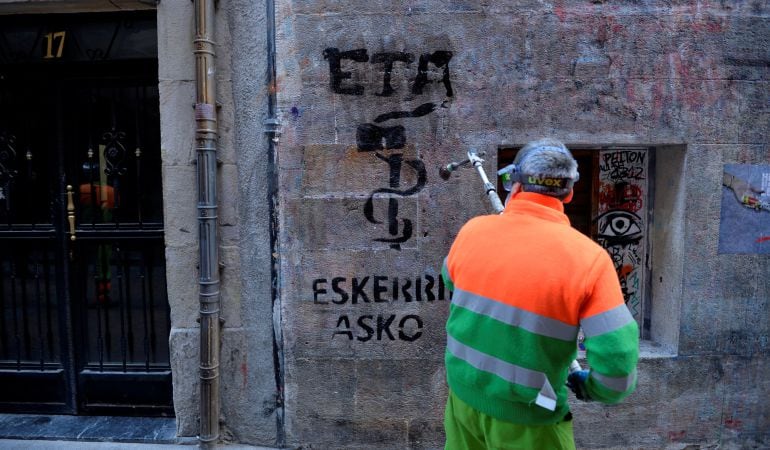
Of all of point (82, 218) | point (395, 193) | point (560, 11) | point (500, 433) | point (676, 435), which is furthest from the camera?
point (82, 218)

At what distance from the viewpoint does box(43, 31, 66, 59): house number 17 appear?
4.00 meters

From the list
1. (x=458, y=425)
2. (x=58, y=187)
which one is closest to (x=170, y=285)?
(x=58, y=187)

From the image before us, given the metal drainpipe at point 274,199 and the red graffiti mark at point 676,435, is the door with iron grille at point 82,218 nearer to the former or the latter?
the metal drainpipe at point 274,199

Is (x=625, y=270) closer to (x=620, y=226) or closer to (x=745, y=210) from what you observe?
(x=620, y=226)

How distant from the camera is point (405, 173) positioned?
3.66 metres

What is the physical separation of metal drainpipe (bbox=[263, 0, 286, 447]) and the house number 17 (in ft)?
5.71

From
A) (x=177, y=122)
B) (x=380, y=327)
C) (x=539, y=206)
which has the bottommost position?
(x=380, y=327)

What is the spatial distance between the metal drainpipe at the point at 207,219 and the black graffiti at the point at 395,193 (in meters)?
1.12

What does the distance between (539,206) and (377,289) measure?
1.86 metres

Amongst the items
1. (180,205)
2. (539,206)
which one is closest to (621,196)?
(539,206)

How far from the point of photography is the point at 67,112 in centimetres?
407

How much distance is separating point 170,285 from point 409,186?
1904mm

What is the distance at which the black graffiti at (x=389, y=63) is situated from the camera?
11.8 feet

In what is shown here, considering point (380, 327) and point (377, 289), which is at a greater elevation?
point (377, 289)
